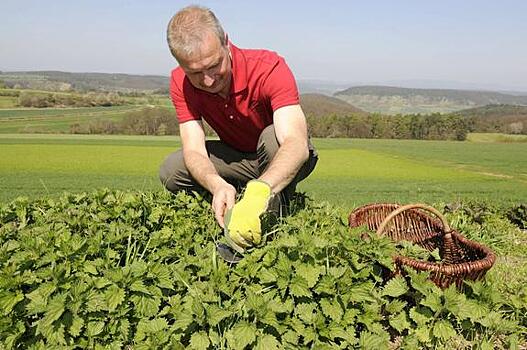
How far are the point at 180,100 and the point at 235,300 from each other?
193 centimetres

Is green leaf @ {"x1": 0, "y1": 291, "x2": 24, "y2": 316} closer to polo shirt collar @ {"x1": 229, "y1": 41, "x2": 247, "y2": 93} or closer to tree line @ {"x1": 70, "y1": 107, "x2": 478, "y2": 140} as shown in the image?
polo shirt collar @ {"x1": 229, "y1": 41, "x2": 247, "y2": 93}

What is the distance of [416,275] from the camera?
2.29 m

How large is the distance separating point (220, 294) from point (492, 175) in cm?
1857

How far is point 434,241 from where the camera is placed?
3371 mm

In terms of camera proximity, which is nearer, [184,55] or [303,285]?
[303,285]

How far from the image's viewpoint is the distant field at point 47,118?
108 ft

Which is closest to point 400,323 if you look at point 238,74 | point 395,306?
point 395,306

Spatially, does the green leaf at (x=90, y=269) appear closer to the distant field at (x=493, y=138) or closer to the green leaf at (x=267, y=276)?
the green leaf at (x=267, y=276)

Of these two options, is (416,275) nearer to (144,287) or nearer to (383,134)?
(144,287)

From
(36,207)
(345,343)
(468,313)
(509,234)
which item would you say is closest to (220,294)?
(345,343)

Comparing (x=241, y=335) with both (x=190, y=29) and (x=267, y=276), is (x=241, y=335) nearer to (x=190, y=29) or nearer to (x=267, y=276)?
(x=267, y=276)

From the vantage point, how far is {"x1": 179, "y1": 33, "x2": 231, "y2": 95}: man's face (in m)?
2.65

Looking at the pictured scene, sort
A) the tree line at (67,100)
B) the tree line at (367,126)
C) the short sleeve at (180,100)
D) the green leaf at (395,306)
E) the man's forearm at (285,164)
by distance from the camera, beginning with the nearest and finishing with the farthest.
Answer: the green leaf at (395,306) → the man's forearm at (285,164) → the short sleeve at (180,100) → the tree line at (367,126) → the tree line at (67,100)

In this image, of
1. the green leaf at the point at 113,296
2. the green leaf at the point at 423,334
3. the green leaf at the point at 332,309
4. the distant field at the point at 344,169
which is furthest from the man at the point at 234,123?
the distant field at the point at 344,169
